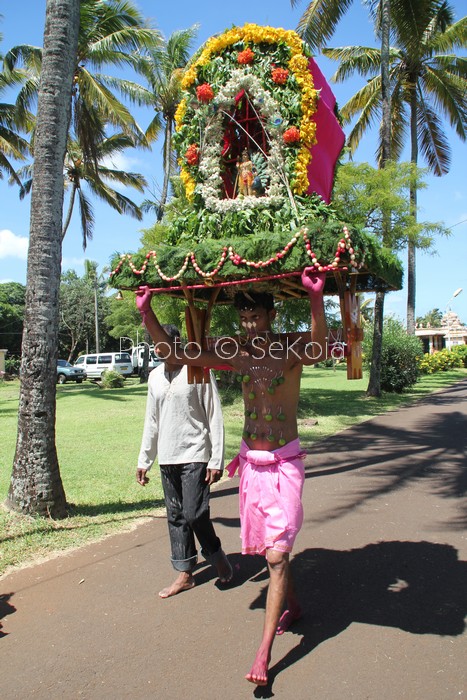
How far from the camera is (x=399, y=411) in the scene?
1501cm

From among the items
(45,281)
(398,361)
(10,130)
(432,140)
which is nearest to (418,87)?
(432,140)

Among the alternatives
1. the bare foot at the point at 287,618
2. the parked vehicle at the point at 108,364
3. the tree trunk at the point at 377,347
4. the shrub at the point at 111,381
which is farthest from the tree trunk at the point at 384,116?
the parked vehicle at the point at 108,364

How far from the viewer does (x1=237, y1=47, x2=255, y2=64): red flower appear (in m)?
3.61

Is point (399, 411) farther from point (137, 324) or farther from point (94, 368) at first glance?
point (137, 324)

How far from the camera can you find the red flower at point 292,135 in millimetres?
3521

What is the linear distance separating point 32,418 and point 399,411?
38.2 feet

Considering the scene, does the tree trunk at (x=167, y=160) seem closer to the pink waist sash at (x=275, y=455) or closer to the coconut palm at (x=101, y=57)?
the coconut palm at (x=101, y=57)

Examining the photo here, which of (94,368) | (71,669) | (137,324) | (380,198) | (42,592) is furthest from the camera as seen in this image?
(137,324)

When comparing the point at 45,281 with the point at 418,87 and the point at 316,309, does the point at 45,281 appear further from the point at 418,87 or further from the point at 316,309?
the point at 418,87

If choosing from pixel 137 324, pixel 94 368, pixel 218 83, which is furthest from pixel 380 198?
pixel 137 324

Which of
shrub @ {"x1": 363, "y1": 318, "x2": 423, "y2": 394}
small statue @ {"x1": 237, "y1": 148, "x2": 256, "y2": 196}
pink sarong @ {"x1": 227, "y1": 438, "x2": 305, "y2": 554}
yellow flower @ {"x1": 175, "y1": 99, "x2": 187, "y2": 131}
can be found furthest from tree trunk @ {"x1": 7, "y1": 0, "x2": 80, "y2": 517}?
shrub @ {"x1": 363, "y1": 318, "x2": 423, "y2": 394}

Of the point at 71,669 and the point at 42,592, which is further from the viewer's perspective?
the point at 42,592

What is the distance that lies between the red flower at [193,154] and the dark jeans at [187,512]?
2.17m

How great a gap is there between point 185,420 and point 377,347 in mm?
14490
